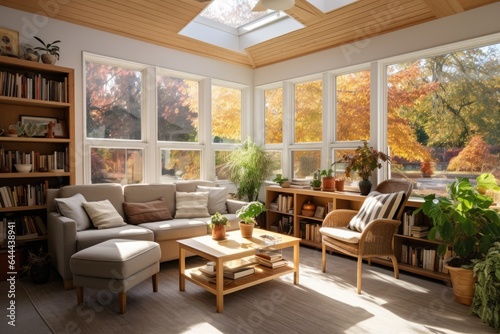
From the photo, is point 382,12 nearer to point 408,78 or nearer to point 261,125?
point 408,78

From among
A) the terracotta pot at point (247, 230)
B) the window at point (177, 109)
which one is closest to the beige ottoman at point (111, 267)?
the terracotta pot at point (247, 230)

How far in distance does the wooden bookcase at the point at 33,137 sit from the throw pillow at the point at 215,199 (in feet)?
5.53

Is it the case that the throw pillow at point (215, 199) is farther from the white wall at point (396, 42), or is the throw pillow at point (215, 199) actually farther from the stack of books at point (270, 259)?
the white wall at point (396, 42)

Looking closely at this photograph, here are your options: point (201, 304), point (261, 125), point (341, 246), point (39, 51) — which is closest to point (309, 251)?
point (341, 246)

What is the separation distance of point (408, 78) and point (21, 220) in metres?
4.78

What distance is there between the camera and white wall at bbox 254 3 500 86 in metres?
3.57

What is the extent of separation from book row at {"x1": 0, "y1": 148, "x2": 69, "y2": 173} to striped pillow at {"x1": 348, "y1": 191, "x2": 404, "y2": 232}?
3.33 metres

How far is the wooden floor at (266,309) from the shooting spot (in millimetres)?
2500

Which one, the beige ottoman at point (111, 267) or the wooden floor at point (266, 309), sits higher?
the beige ottoman at point (111, 267)

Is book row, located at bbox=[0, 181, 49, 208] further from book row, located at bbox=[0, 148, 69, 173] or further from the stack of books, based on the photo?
the stack of books

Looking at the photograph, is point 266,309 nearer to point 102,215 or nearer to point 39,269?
point 102,215

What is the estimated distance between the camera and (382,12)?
4020 mm

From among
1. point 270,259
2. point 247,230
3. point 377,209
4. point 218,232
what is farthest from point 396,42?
point 218,232

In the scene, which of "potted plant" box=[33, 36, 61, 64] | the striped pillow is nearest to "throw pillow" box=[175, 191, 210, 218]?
the striped pillow
